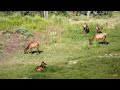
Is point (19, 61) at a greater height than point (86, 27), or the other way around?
point (86, 27)

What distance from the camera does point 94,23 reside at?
2375 cm

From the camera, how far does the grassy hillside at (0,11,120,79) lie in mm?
14453

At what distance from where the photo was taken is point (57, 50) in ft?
60.2

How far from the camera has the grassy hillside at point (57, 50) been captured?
1445 centimetres

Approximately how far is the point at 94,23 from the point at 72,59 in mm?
7661
